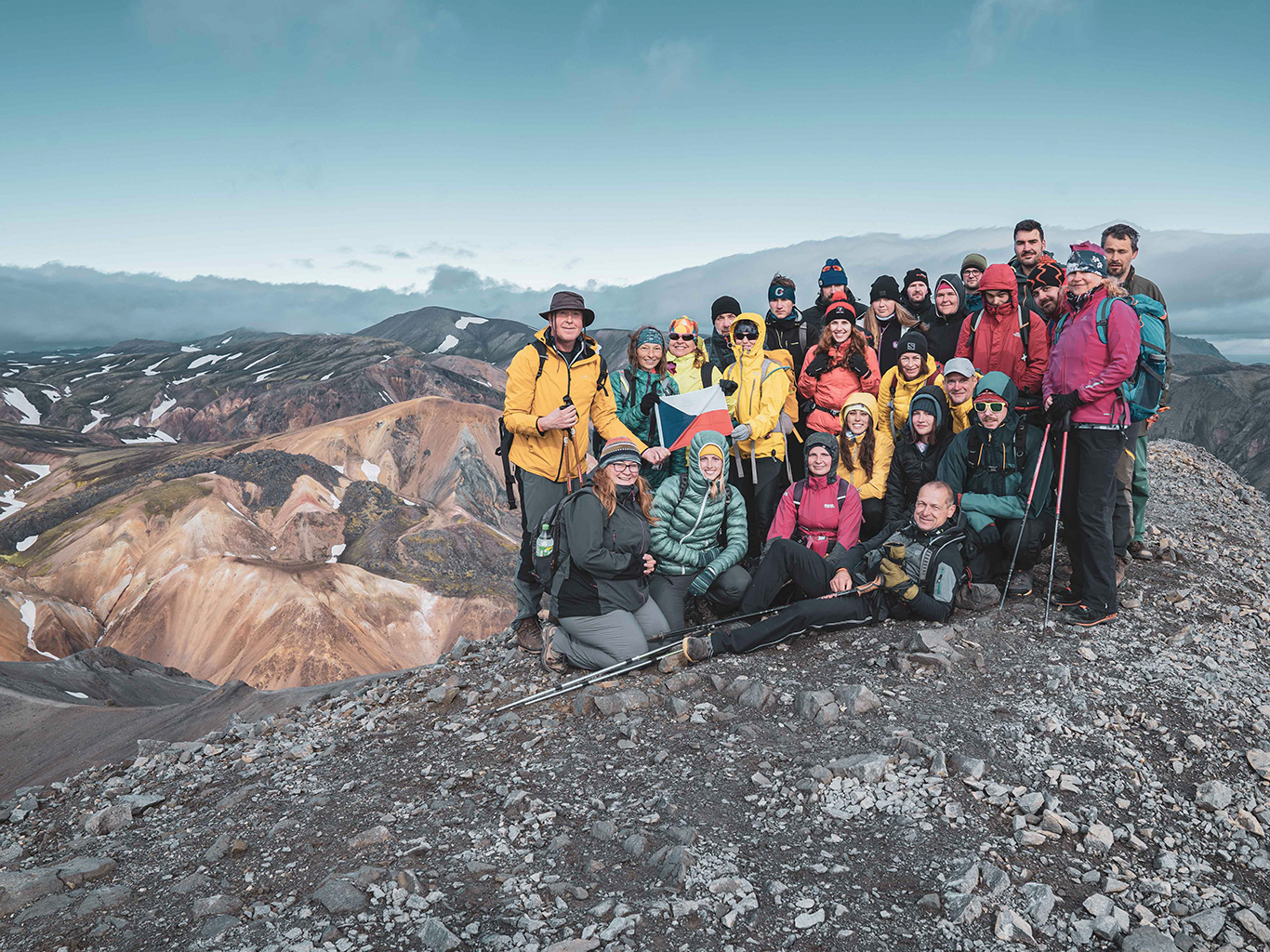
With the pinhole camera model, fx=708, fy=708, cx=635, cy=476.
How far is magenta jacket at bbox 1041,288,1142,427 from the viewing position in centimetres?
637

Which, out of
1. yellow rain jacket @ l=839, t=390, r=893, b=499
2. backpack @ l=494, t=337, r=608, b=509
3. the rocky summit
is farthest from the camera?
yellow rain jacket @ l=839, t=390, r=893, b=499

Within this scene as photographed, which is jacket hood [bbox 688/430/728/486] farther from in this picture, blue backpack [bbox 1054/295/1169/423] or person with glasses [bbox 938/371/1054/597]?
blue backpack [bbox 1054/295/1169/423]

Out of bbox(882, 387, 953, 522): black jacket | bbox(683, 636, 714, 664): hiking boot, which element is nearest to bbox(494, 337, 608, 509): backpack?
bbox(683, 636, 714, 664): hiking boot

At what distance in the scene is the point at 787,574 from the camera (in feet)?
24.3

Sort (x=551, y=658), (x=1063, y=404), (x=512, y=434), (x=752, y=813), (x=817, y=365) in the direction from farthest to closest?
1. (x=817, y=365)
2. (x=512, y=434)
3. (x=551, y=658)
4. (x=1063, y=404)
5. (x=752, y=813)

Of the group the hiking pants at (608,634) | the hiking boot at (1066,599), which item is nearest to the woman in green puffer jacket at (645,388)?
the hiking pants at (608,634)

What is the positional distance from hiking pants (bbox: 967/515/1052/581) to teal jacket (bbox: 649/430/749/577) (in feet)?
8.50

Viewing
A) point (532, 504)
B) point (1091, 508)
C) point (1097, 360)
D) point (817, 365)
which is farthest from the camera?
point (817, 365)

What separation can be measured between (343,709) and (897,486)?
23.5 feet

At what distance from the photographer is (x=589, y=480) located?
7477mm

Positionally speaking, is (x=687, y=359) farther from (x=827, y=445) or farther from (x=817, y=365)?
(x=827, y=445)

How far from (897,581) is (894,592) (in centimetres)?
14

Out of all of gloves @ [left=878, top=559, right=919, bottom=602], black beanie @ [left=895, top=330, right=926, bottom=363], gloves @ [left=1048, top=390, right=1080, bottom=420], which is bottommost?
gloves @ [left=878, top=559, right=919, bottom=602]

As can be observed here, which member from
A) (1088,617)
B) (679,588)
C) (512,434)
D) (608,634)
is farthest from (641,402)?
(1088,617)
